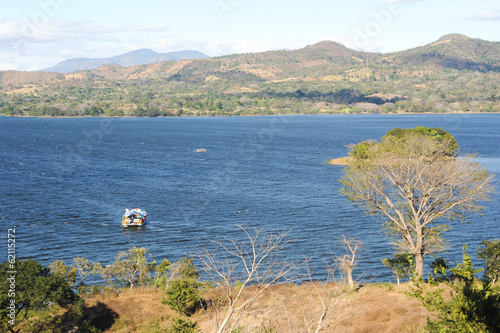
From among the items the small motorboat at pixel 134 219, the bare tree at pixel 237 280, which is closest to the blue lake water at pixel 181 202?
the small motorboat at pixel 134 219

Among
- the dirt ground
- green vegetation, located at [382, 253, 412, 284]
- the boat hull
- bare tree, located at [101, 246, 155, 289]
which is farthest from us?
the boat hull

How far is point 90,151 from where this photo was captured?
143 meters

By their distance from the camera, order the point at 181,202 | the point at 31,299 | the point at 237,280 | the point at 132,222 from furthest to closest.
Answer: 1. the point at 181,202
2. the point at 132,222
3. the point at 31,299
4. the point at 237,280

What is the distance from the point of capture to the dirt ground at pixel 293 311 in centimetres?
2647

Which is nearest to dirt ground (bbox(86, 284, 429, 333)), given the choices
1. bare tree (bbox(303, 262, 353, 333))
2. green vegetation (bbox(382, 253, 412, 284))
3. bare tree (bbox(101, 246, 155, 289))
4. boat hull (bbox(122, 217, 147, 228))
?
bare tree (bbox(303, 262, 353, 333))

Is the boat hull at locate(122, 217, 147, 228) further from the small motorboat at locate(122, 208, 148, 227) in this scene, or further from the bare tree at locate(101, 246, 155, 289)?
the bare tree at locate(101, 246, 155, 289)

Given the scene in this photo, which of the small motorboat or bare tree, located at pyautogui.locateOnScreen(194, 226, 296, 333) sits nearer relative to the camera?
bare tree, located at pyautogui.locateOnScreen(194, 226, 296, 333)

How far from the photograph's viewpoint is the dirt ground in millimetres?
26469

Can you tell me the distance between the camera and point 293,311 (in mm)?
30156

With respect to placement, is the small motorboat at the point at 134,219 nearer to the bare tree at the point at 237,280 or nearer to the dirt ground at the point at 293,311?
the bare tree at the point at 237,280

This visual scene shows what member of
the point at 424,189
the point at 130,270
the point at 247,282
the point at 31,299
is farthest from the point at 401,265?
the point at 31,299

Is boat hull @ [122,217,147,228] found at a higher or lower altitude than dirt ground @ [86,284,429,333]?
lower

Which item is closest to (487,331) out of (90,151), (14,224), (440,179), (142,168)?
(440,179)

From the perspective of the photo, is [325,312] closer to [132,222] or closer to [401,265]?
[401,265]
